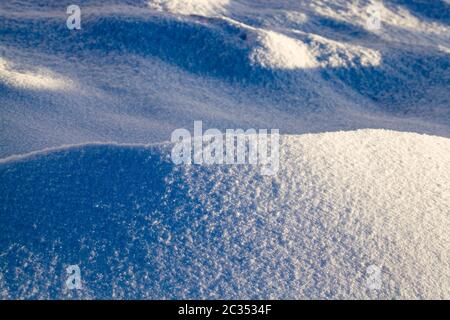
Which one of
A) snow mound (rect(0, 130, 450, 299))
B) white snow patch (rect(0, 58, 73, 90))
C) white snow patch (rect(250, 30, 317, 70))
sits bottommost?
snow mound (rect(0, 130, 450, 299))

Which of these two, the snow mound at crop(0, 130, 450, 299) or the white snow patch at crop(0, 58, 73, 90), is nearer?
the snow mound at crop(0, 130, 450, 299)

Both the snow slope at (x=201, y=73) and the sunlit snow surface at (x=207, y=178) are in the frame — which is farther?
the snow slope at (x=201, y=73)

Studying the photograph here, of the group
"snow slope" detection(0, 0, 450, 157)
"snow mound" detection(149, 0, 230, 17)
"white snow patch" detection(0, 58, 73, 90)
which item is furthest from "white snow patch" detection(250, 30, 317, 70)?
"white snow patch" detection(0, 58, 73, 90)

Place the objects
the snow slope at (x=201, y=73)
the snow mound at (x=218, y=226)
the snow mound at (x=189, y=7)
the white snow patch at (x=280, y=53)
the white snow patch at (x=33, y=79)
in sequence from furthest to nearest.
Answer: the snow mound at (x=189, y=7) < the white snow patch at (x=280, y=53) < the white snow patch at (x=33, y=79) < the snow slope at (x=201, y=73) < the snow mound at (x=218, y=226)

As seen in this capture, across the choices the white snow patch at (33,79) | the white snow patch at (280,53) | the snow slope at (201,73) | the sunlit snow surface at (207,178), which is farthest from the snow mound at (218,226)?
the white snow patch at (280,53)

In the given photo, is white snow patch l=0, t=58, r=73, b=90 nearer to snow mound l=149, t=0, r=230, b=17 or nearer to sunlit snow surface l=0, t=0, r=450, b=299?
sunlit snow surface l=0, t=0, r=450, b=299

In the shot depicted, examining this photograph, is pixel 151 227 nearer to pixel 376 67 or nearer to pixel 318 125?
pixel 318 125

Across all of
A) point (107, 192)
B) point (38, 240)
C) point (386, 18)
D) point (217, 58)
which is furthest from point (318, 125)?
point (386, 18)

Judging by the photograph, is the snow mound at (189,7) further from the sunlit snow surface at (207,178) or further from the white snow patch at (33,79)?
the white snow patch at (33,79)
